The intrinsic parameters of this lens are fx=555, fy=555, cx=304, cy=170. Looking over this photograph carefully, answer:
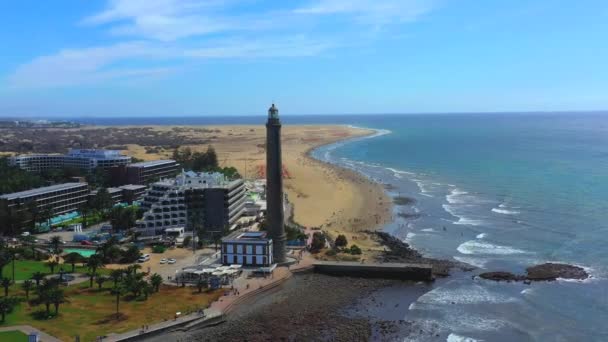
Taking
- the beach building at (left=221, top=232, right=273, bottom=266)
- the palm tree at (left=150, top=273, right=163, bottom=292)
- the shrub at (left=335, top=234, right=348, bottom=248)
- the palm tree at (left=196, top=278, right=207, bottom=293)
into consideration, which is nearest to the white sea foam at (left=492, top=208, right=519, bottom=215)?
the shrub at (left=335, top=234, right=348, bottom=248)

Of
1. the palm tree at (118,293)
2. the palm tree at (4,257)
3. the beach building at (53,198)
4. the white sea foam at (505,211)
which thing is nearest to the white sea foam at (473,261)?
the white sea foam at (505,211)

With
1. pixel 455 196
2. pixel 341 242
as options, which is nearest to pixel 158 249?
pixel 341 242

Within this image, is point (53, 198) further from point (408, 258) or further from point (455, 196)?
point (455, 196)

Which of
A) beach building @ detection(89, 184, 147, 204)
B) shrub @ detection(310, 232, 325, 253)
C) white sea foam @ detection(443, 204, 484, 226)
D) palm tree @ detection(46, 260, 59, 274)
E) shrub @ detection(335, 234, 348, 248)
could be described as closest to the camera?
palm tree @ detection(46, 260, 59, 274)

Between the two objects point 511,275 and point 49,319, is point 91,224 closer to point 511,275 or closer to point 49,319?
point 49,319

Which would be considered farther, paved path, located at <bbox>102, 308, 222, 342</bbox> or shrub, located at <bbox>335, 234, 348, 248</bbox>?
shrub, located at <bbox>335, 234, 348, 248</bbox>

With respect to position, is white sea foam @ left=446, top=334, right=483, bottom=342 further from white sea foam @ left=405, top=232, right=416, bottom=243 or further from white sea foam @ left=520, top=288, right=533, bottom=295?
white sea foam @ left=405, top=232, right=416, bottom=243
